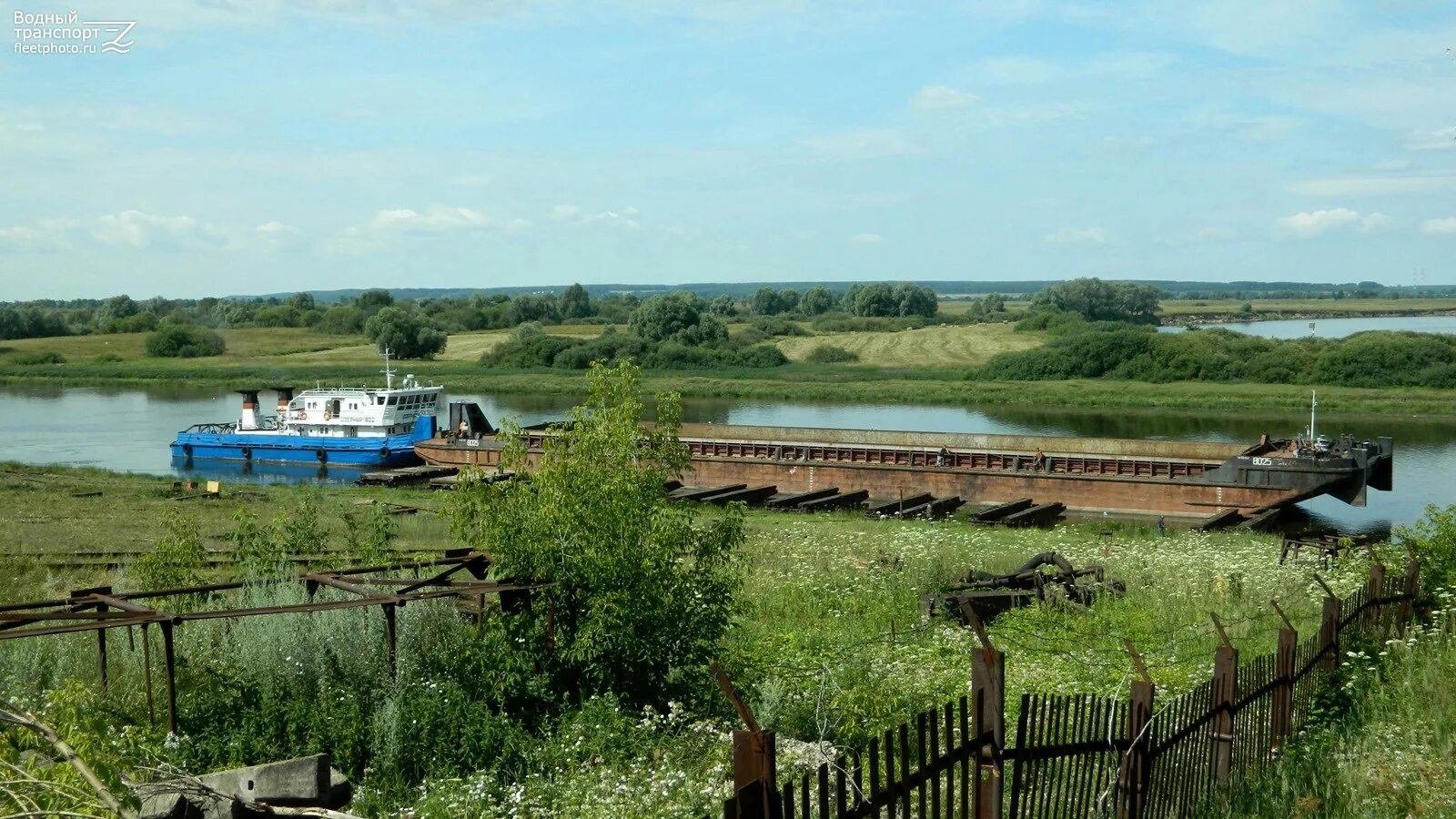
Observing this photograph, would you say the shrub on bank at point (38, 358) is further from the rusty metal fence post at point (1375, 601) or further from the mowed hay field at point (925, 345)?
the rusty metal fence post at point (1375, 601)

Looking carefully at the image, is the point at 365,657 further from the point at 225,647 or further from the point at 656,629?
the point at 656,629

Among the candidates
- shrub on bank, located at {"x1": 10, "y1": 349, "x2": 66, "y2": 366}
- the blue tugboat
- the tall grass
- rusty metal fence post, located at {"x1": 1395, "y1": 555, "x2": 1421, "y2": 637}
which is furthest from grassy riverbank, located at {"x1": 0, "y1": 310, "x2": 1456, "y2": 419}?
the tall grass

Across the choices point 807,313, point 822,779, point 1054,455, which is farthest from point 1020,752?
point 807,313

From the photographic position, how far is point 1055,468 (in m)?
32.3

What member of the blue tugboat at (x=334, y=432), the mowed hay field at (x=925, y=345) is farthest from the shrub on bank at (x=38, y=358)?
the blue tugboat at (x=334, y=432)

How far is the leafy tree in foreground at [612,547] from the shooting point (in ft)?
27.3

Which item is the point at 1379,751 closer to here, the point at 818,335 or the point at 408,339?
the point at 408,339

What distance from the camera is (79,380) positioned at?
86438mm

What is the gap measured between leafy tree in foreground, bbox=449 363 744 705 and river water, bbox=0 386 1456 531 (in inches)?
936

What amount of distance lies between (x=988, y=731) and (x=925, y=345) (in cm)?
9260

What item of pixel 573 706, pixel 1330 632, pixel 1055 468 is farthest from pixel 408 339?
pixel 1330 632

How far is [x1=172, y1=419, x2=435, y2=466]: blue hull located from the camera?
143 feet

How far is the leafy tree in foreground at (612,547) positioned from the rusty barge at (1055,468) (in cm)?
1541

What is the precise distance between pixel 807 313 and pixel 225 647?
567ft
